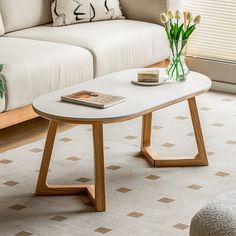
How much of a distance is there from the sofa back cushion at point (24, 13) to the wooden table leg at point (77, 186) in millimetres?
1564

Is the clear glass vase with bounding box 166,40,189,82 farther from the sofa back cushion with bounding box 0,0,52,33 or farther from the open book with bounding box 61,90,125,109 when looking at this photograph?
the sofa back cushion with bounding box 0,0,52,33

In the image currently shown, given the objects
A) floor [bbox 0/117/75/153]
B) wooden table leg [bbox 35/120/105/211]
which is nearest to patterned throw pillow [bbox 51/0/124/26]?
floor [bbox 0/117/75/153]

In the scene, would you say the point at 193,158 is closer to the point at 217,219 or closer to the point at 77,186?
the point at 77,186

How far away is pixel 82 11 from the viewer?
196 inches

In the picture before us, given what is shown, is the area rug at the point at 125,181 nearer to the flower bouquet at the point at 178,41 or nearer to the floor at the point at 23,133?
the floor at the point at 23,133

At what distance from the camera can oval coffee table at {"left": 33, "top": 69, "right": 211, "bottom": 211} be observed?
3.22 m

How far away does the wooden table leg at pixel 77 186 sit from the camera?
3227 millimetres

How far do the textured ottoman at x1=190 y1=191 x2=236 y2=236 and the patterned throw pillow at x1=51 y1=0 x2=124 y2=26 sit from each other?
2875mm

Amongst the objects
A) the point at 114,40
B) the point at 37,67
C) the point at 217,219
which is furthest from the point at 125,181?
the point at 217,219

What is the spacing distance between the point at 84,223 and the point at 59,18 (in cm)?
209

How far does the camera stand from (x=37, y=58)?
416 cm

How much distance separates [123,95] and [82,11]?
160 centimetres

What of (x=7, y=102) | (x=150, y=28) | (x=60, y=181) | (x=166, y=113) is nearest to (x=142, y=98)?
(x=60, y=181)

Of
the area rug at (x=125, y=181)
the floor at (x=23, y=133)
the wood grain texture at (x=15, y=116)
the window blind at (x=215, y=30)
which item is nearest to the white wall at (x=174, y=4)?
the window blind at (x=215, y=30)
